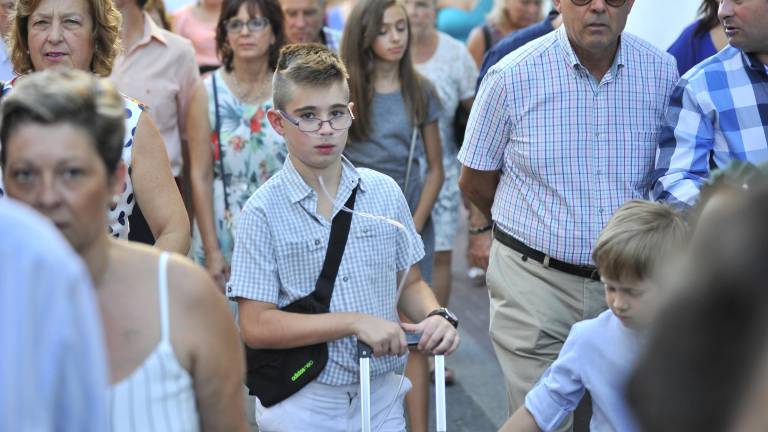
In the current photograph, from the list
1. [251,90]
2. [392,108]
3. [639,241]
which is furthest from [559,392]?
[251,90]

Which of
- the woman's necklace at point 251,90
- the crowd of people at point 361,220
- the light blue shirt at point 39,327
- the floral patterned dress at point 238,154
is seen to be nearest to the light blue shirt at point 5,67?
the crowd of people at point 361,220

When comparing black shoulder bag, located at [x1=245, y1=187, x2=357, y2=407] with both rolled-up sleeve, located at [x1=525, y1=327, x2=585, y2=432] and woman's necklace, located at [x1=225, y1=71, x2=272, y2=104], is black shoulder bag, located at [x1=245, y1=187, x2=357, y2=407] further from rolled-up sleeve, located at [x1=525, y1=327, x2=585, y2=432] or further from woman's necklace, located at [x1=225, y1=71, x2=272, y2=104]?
woman's necklace, located at [x1=225, y1=71, x2=272, y2=104]

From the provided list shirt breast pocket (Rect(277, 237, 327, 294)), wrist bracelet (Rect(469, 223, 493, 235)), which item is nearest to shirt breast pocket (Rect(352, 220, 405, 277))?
shirt breast pocket (Rect(277, 237, 327, 294))

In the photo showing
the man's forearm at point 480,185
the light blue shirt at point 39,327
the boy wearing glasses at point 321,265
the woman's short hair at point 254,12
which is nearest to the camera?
the light blue shirt at point 39,327

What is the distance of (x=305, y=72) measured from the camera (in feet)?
13.5

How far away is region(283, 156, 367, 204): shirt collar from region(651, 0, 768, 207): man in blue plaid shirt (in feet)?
3.56

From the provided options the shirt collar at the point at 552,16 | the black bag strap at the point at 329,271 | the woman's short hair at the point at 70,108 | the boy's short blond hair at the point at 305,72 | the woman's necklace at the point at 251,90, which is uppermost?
the woman's short hair at the point at 70,108

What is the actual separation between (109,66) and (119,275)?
1883mm

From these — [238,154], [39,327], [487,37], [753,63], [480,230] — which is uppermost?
[39,327]

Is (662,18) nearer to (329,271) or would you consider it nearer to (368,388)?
(329,271)

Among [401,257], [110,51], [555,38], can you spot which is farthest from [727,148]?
[110,51]

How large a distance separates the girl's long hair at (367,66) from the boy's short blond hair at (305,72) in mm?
1840

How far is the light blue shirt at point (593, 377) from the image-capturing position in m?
3.43

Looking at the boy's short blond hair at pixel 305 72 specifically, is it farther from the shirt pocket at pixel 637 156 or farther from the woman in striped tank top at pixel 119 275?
the woman in striped tank top at pixel 119 275
